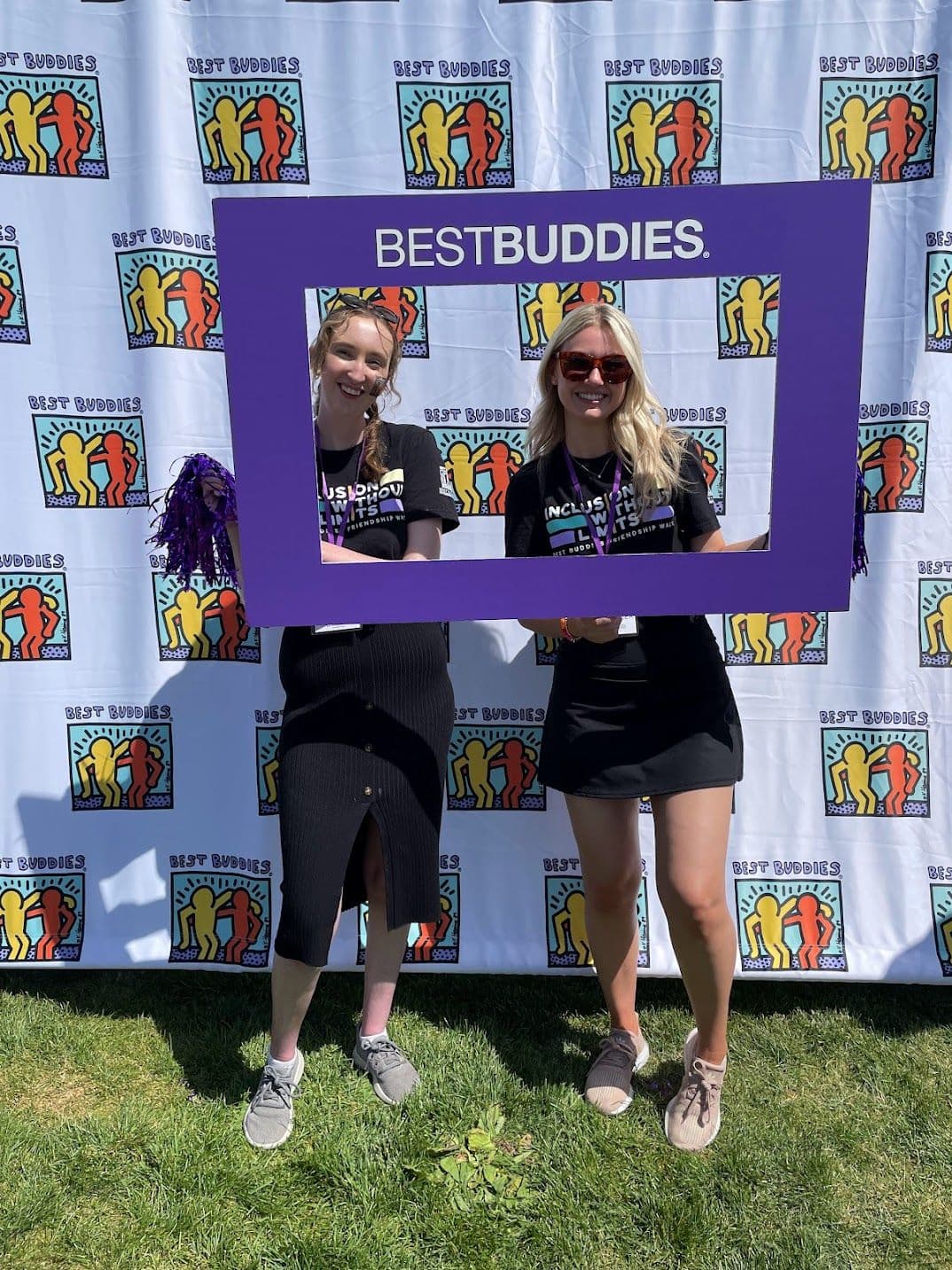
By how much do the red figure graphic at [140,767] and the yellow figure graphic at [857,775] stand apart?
7.14 ft

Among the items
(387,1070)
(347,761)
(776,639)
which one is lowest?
(387,1070)

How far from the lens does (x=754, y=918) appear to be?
2.80 m

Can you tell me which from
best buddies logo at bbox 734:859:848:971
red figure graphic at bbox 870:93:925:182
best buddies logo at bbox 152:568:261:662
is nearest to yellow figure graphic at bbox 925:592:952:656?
best buddies logo at bbox 734:859:848:971

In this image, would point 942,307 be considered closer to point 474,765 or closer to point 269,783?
point 474,765

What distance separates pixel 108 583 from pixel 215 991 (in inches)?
54.6

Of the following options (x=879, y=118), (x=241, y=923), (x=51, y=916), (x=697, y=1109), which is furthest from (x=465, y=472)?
(x=51, y=916)

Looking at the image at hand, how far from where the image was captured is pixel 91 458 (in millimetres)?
2648

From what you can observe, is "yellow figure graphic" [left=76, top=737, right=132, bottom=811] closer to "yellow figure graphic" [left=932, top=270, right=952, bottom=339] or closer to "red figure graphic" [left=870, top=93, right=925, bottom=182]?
"yellow figure graphic" [left=932, top=270, right=952, bottom=339]

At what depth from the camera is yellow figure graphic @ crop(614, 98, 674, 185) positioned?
244 centimetres

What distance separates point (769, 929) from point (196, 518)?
7.13 ft

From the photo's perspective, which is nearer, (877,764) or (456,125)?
(456,125)

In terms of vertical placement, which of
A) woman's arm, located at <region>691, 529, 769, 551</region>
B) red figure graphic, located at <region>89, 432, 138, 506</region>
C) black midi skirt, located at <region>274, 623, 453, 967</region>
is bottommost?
black midi skirt, located at <region>274, 623, 453, 967</region>

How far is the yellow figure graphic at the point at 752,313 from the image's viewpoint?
2.50m

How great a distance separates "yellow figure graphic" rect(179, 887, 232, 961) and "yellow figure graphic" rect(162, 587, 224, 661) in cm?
81
